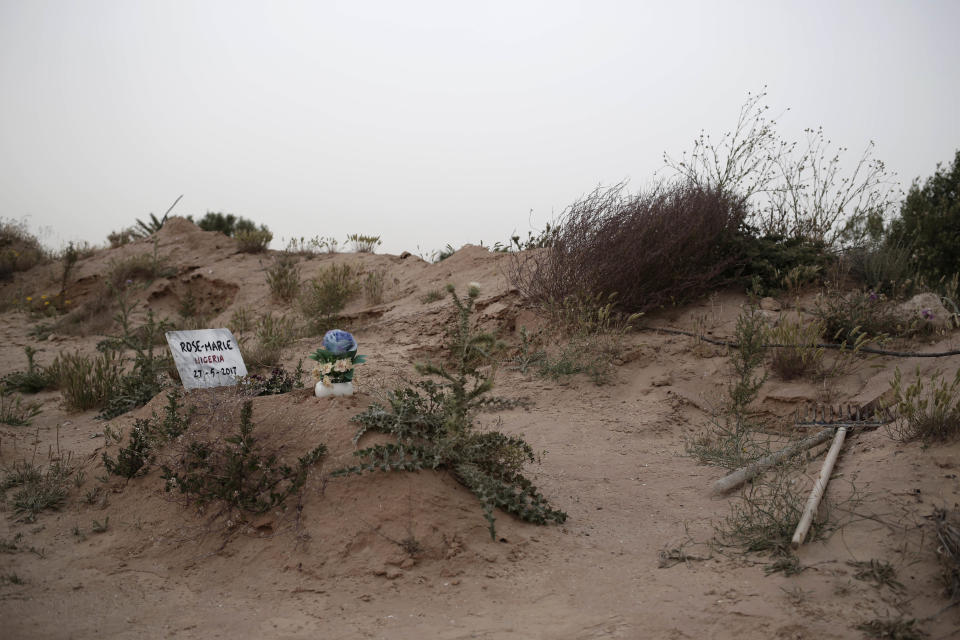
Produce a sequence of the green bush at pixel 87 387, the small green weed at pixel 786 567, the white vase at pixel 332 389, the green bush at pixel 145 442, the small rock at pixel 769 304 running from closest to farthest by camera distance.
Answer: the small green weed at pixel 786 567 → the green bush at pixel 145 442 → the white vase at pixel 332 389 → the green bush at pixel 87 387 → the small rock at pixel 769 304

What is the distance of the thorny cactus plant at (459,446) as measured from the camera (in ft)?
10.9

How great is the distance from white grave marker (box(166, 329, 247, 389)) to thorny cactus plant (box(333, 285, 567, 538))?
1.26 m

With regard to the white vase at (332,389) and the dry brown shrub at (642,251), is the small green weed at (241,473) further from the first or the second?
the dry brown shrub at (642,251)

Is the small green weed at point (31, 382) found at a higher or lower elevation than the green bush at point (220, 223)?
lower

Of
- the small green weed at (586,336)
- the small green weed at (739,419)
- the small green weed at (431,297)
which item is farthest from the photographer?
the small green weed at (431,297)

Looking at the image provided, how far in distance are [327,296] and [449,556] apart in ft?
23.6

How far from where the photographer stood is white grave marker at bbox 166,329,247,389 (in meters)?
4.24

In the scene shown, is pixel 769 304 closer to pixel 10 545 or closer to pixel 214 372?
pixel 214 372

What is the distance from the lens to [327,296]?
9.71 metres

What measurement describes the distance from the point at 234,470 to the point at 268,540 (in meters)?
0.41

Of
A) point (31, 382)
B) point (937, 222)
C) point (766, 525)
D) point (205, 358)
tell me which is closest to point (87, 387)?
point (31, 382)

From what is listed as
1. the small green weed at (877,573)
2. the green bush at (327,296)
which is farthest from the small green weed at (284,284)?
the small green weed at (877,573)

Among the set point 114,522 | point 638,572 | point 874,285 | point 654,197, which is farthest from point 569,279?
point 114,522

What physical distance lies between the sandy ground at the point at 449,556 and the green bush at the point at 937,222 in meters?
10.7
